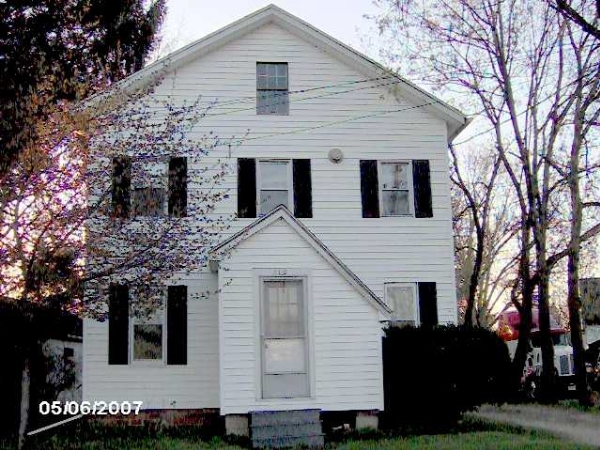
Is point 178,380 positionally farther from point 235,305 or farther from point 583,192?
point 583,192

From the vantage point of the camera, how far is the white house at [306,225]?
580 inches

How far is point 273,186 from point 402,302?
150 inches

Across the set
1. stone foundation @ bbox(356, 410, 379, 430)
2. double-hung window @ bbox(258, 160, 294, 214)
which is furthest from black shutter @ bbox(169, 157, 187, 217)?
stone foundation @ bbox(356, 410, 379, 430)

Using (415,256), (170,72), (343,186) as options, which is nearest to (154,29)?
(170,72)

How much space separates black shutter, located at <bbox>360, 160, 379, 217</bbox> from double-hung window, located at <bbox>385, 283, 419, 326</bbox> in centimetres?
168

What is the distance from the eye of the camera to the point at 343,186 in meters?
17.5

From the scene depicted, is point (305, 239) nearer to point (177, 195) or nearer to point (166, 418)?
point (177, 195)

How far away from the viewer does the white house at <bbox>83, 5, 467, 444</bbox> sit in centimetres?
1473

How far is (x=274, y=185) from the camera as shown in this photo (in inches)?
686

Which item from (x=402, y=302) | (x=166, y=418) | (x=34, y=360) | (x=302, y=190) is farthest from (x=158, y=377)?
(x=402, y=302)

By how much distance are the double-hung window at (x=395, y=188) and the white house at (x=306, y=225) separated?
0.10ft

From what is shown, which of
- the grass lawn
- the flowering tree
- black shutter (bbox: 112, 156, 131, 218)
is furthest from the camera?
black shutter (bbox: 112, 156, 131, 218)

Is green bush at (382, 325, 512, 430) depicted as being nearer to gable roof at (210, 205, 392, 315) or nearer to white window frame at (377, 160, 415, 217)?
gable roof at (210, 205, 392, 315)

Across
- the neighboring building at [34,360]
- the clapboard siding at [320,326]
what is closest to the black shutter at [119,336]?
Answer: the neighboring building at [34,360]
